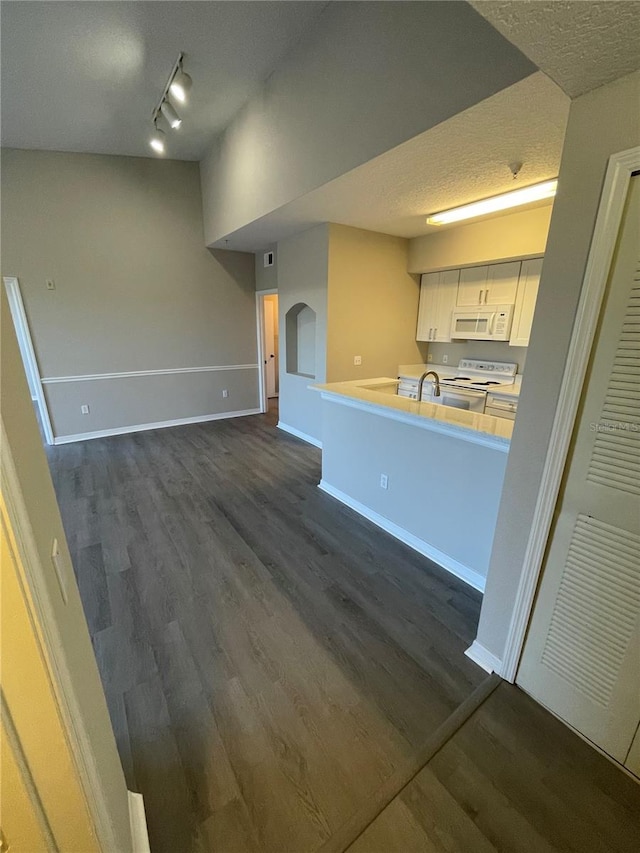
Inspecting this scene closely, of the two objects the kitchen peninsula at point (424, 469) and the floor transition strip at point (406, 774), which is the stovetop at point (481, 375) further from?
the floor transition strip at point (406, 774)

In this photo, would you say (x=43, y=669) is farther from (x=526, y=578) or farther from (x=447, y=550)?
(x=447, y=550)

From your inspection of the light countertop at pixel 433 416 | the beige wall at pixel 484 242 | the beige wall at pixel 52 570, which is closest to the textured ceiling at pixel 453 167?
the beige wall at pixel 484 242

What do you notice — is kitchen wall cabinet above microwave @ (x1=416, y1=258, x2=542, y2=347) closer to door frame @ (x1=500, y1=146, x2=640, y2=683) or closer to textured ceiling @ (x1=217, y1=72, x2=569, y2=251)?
textured ceiling @ (x1=217, y1=72, x2=569, y2=251)

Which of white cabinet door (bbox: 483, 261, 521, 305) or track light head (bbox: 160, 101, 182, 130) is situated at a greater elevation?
track light head (bbox: 160, 101, 182, 130)

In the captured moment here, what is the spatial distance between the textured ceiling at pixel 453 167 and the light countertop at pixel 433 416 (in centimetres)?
156

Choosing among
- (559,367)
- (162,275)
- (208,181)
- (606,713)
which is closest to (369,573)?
(606,713)

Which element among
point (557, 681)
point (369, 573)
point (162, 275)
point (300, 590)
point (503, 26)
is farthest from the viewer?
point (162, 275)

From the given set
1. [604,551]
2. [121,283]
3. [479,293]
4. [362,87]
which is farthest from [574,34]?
[121,283]

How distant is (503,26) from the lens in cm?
90

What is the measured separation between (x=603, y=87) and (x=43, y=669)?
2.03 m

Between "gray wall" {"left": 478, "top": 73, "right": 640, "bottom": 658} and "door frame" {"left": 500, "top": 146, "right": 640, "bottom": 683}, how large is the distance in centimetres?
2

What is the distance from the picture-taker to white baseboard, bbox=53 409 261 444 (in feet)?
15.7

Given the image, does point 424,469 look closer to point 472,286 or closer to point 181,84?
point 472,286

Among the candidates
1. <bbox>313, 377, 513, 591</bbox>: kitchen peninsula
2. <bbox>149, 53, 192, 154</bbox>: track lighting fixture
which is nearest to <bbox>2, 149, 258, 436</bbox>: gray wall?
<bbox>149, 53, 192, 154</bbox>: track lighting fixture
